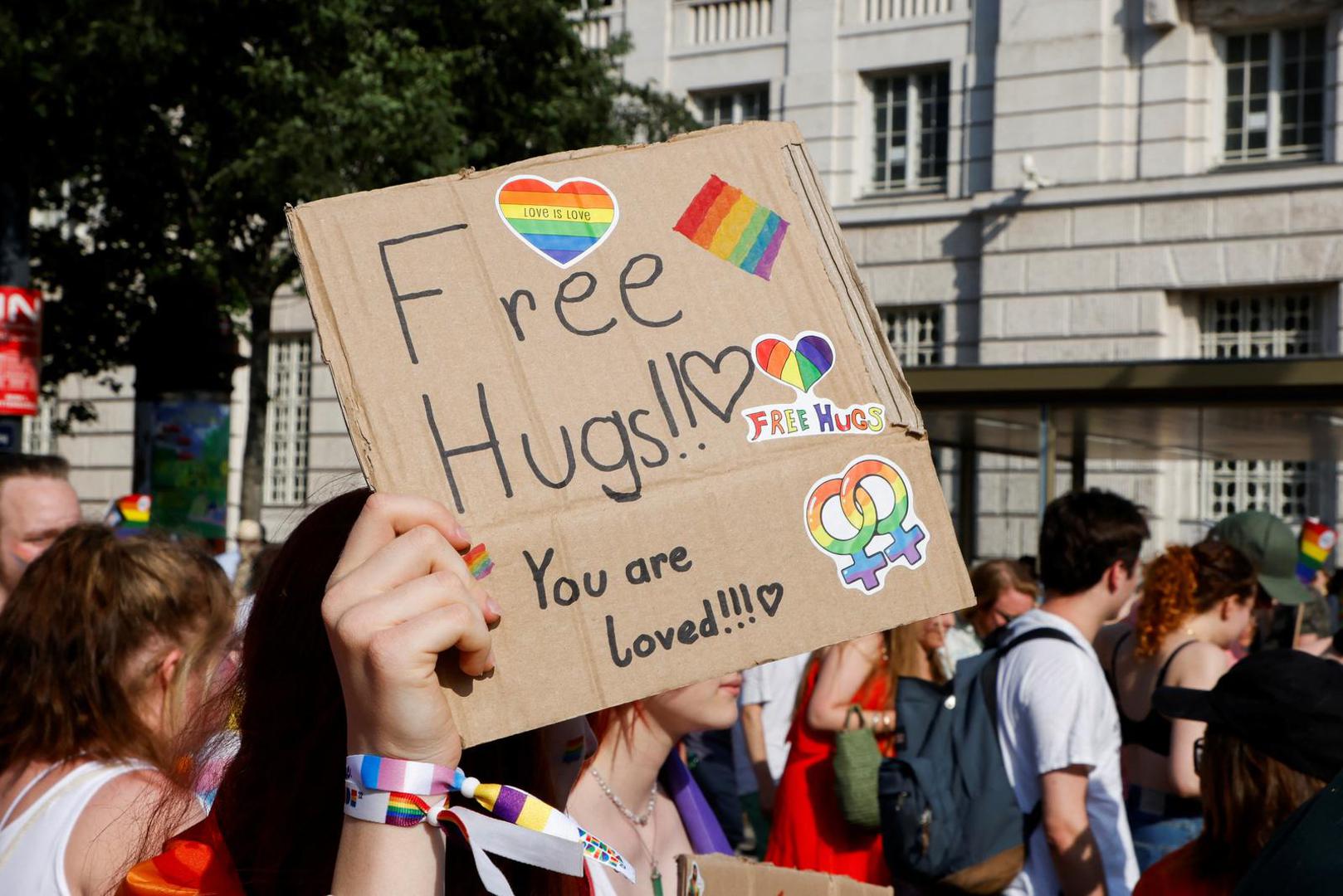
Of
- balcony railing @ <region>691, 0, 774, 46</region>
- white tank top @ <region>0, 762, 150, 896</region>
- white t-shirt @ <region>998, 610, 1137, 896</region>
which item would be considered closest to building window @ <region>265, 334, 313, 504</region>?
balcony railing @ <region>691, 0, 774, 46</region>

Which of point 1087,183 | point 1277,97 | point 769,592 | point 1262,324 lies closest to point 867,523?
point 769,592

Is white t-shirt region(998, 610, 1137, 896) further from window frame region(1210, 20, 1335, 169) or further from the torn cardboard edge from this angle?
window frame region(1210, 20, 1335, 169)

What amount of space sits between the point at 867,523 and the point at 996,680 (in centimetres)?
297

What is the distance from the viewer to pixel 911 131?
21.6m

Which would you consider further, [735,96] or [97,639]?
[735,96]

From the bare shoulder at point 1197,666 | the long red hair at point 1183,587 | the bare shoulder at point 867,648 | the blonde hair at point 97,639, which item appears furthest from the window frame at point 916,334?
the blonde hair at point 97,639

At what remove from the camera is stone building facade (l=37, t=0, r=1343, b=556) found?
62.3 ft

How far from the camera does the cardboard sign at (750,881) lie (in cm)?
235

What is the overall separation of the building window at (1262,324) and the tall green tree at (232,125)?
759 cm

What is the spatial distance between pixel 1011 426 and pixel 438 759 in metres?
12.8

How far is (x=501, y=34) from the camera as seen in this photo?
1609 cm

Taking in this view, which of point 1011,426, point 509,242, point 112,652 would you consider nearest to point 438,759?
point 509,242

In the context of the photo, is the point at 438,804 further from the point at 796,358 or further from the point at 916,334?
the point at 916,334

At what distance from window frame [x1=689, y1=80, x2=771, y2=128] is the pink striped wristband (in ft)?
69.6
